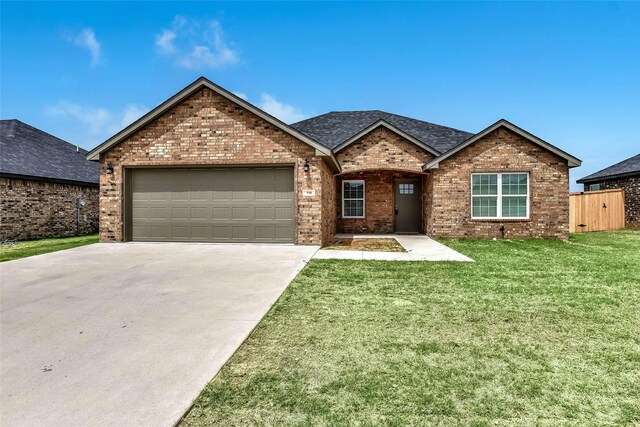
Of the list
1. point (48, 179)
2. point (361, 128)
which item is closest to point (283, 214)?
point (361, 128)

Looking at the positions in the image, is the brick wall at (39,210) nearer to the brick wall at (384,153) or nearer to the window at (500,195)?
the brick wall at (384,153)

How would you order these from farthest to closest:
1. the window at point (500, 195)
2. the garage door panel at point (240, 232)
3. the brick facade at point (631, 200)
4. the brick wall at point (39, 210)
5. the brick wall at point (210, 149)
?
the brick facade at point (631, 200)
the brick wall at point (39, 210)
the window at point (500, 195)
the garage door panel at point (240, 232)
the brick wall at point (210, 149)

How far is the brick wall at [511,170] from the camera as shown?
1259 centimetres

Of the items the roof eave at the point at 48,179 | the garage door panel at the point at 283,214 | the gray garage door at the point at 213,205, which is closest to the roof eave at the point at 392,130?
the gray garage door at the point at 213,205

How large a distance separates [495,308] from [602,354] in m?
1.38

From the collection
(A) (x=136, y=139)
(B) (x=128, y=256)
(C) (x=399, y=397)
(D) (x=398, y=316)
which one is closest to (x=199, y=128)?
(A) (x=136, y=139)

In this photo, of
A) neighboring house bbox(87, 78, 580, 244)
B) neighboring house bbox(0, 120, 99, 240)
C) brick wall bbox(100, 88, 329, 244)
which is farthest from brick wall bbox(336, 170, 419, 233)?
neighboring house bbox(0, 120, 99, 240)

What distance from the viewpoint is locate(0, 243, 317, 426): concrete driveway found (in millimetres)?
2348

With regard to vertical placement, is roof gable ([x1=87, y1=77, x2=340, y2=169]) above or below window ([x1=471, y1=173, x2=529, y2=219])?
above

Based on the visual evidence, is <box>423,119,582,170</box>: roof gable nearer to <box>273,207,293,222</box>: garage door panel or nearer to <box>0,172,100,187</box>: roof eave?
<box>273,207,293,222</box>: garage door panel

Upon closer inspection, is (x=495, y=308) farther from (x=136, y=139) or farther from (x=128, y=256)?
(x=136, y=139)

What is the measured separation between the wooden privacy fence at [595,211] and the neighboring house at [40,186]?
25.1 meters

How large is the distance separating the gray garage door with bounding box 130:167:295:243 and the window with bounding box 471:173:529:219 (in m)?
7.50

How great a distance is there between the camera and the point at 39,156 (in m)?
16.2
